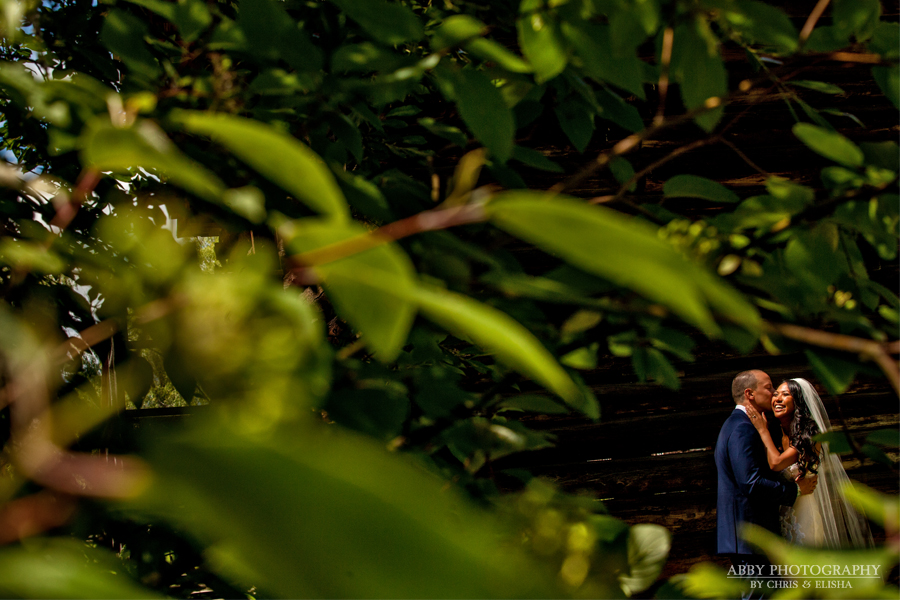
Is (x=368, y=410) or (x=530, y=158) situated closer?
(x=368, y=410)

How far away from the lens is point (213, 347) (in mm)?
287

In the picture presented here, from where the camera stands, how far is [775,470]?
248 centimetres

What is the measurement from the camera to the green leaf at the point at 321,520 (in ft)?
0.51

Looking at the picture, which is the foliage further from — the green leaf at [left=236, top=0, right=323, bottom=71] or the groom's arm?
the groom's arm

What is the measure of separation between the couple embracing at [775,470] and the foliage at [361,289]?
6.49 ft

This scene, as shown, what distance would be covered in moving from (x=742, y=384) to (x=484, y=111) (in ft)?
8.05

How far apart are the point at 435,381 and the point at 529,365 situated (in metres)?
0.35

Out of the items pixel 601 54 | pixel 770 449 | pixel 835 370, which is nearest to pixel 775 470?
pixel 770 449

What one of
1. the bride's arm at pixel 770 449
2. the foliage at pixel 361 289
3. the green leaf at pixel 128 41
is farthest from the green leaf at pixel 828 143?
the bride's arm at pixel 770 449

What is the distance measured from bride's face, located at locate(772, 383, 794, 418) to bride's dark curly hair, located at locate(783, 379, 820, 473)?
0.09 feet

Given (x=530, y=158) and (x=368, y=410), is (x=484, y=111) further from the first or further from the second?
(x=368, y=410)

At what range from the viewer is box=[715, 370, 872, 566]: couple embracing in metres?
2.39

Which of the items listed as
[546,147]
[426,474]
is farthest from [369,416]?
[546,147]

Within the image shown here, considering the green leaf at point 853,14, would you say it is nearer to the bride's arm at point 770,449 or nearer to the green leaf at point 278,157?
the green leaf at point 278,157
